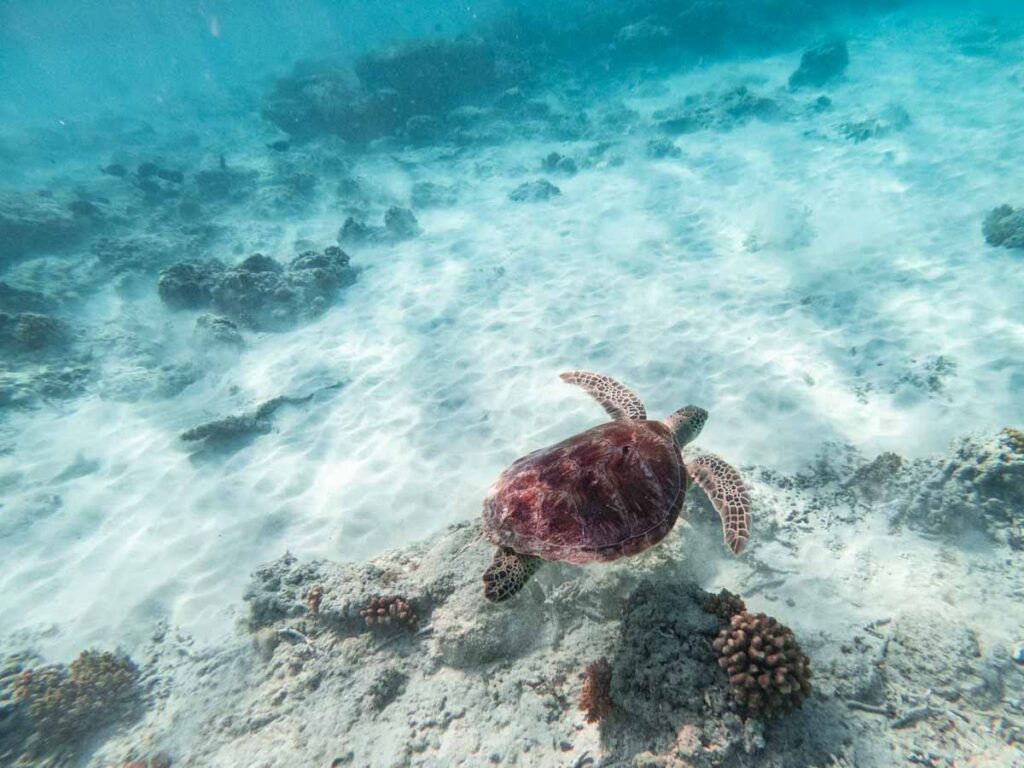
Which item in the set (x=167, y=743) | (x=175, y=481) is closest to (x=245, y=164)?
(x=175, y=481)

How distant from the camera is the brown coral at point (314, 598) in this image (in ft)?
14.7

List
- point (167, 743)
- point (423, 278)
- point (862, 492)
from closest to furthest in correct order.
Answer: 1. point (167, 743)
2. point (862, 492)
3. point (423, 278)

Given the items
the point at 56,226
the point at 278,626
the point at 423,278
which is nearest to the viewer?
the point at 278,626

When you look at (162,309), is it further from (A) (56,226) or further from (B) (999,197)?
(B) (999,197)

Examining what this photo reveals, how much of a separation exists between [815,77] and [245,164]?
27888 mm

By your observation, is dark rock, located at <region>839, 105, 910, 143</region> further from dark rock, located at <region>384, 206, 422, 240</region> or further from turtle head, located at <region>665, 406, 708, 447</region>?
turtle head, located at <region>665, 406, 708, 447</region>

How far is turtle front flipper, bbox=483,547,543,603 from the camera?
344 cm

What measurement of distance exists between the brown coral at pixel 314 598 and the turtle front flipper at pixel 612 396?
3.66m

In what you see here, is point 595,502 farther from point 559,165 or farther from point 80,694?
point 559,165

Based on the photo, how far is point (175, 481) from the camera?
6816 millimetres

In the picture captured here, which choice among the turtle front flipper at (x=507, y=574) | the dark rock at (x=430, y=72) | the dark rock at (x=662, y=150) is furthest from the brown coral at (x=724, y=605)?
the dark rock at (x=430, y=72)

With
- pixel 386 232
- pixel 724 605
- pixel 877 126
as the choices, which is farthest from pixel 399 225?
pixel 877 126

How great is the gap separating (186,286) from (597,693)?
12.7 m

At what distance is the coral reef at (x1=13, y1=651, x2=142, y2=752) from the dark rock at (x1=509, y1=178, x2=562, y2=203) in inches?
571
